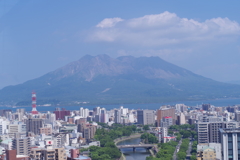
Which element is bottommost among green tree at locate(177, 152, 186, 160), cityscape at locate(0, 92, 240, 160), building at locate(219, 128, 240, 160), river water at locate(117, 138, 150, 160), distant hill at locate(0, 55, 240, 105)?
river water at locate(117, 138, 150, 160)

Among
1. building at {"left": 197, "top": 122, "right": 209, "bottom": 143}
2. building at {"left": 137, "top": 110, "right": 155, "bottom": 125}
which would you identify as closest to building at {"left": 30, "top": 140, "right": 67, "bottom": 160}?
building at {"left": 197, "top": 122, "right": 209, "bottom": 143}

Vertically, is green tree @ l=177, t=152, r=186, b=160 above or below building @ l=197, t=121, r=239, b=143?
below

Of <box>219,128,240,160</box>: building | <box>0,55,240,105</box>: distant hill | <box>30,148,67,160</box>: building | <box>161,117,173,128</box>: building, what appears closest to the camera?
<box>219,128,240,160</box>: building

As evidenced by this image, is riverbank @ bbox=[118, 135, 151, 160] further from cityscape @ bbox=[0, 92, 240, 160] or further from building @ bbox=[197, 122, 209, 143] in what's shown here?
building @ bbox=[197, 122, 209, 143]

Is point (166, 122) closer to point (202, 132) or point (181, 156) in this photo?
point (202, 132)

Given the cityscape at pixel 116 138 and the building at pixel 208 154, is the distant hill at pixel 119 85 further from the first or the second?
the building at pixel 208 154

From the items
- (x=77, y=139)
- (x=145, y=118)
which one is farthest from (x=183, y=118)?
(x=77, y=139)

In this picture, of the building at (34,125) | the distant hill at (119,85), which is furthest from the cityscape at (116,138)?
the distant hill at (119,85)

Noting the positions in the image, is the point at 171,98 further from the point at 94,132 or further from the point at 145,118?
the point at 94,132
